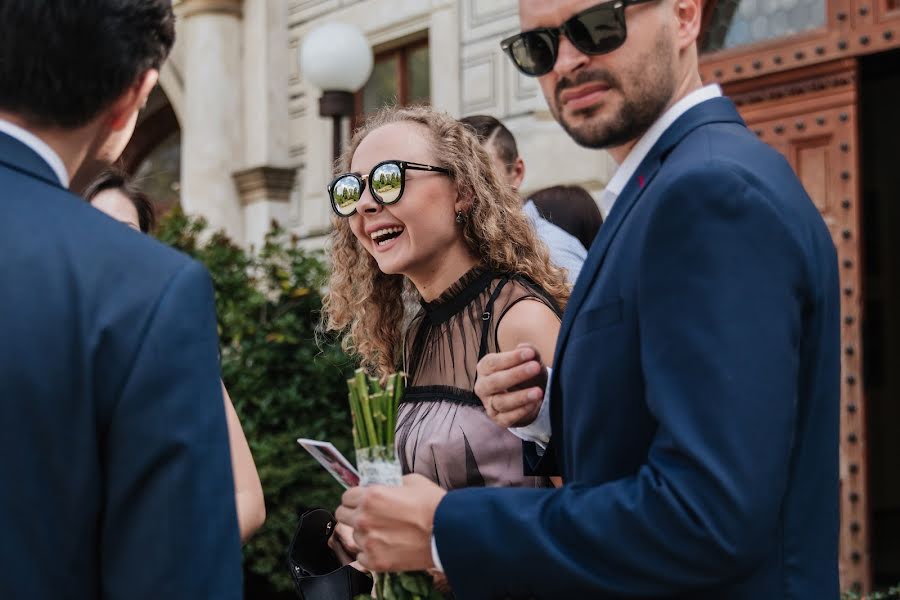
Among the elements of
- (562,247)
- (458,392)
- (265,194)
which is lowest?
(458,392)

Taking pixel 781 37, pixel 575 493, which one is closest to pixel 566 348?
pixel 575 493

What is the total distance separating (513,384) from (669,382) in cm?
55

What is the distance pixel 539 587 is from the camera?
1526mm

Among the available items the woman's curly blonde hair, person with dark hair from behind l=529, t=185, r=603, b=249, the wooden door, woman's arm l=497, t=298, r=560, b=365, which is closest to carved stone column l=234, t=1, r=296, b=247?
the wooden door

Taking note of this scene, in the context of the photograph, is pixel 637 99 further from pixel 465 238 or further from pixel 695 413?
pixel 465 238

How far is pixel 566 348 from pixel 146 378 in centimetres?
66

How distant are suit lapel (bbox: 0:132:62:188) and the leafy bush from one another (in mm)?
5071

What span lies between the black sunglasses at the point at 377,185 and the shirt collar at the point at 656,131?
1.03 metres

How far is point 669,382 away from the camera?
1438 millimetres

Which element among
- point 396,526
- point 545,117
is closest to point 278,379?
point 545,117

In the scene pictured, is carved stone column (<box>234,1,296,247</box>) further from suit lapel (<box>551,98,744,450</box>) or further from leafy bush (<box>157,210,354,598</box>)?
suit lapel (<box>551,98,744,450</box>)

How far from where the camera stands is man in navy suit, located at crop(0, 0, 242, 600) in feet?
4.32

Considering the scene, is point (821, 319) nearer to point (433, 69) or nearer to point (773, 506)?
point (773, 506)

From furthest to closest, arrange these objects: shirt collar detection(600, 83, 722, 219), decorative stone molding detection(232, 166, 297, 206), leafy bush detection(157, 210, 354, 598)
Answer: decorative stone molding detection(232, 166, 297, 206) → leafy bush detection(157, 210, 354, 598) → shirt collar detection(600, 83, 722, 219)
